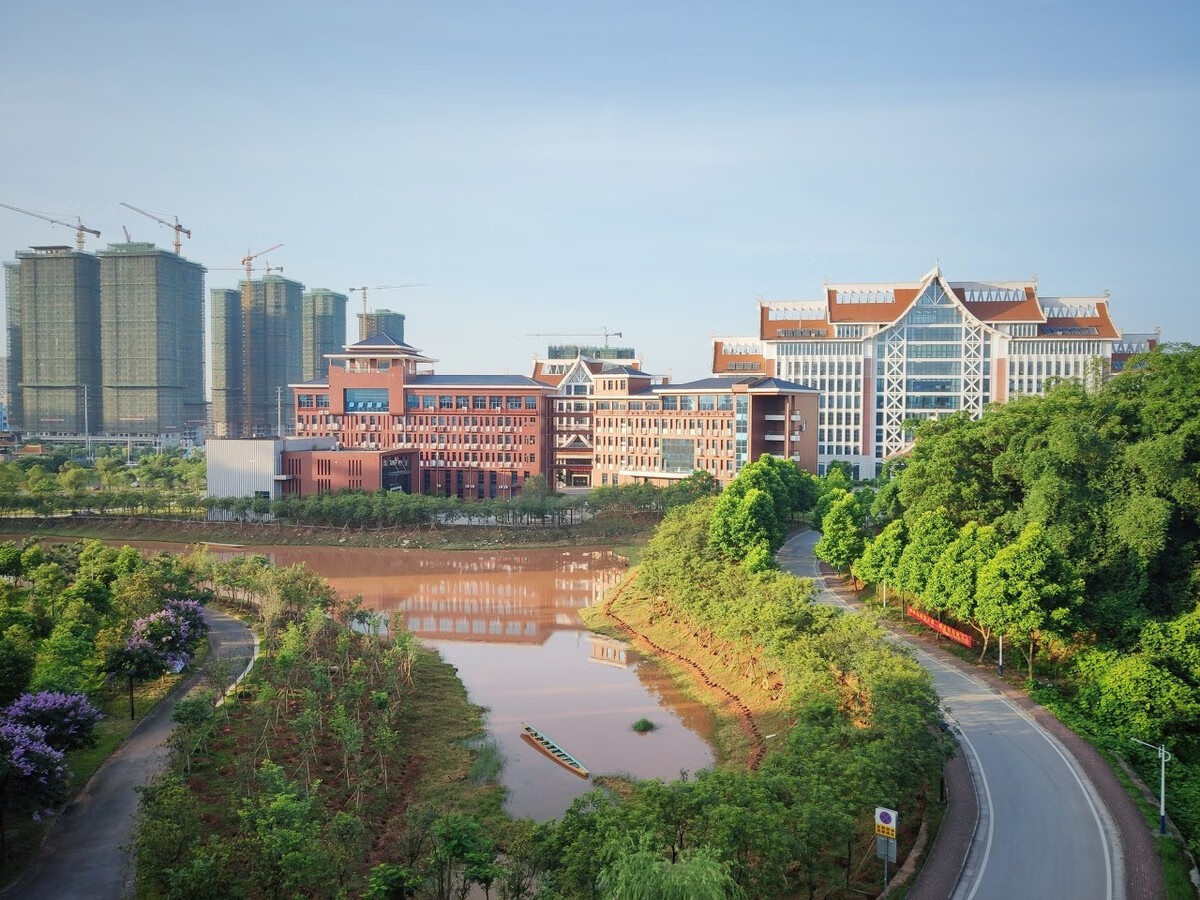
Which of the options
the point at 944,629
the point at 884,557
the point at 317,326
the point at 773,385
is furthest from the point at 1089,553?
the point at 317,326

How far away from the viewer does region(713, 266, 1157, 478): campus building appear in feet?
173

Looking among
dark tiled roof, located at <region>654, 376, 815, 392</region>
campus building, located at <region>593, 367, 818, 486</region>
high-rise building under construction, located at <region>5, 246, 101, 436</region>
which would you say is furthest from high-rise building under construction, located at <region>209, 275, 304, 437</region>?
dark tiled roof, located at <region>654, 376, 815, 392</region>

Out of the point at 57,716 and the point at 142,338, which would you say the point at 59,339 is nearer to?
the point at 142,338

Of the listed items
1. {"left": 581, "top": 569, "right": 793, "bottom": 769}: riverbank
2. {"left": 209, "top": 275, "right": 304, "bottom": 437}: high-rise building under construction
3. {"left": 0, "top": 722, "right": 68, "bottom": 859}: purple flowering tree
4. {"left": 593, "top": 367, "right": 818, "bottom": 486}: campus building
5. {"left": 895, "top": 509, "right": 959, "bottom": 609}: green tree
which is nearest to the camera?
{"left": 0, "top": 722, "right": 68, "bottom": 859}: purple flowering tree

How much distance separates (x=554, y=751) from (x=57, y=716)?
8.37m

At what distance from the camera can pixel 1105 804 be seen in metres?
13.9

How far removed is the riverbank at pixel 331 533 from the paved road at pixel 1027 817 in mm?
25011

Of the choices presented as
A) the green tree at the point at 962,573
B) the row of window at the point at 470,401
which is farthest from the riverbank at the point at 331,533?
the green tree at the point at 962,573

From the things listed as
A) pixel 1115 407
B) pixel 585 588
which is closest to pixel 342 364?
pixel 585 588

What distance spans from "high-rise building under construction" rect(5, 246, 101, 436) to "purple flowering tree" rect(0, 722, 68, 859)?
3330 inches

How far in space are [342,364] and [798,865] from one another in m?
48.0

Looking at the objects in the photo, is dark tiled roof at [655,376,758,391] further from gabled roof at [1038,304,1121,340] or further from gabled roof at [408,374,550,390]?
gabled roof at [1038,304,1121,340]

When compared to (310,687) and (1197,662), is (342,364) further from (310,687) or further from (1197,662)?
(1197,662)

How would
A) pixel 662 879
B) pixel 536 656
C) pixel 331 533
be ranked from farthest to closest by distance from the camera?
pixel 331 533 → pixel 536 656 → pixel 662 879
